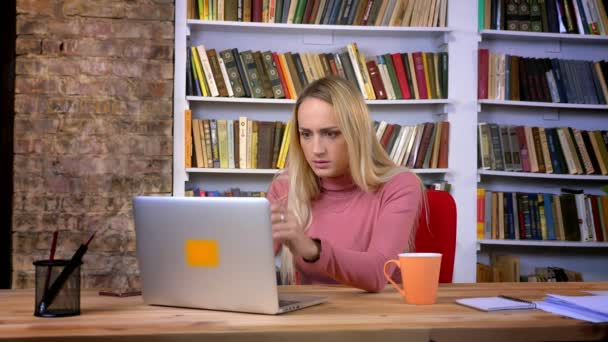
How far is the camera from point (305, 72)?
12.0ft

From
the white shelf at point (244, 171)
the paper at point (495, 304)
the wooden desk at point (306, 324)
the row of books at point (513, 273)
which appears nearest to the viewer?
the wooden desk at point (306, 324)

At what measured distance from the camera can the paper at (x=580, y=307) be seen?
125cm

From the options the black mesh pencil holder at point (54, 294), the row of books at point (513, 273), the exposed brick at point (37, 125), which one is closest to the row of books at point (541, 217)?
the row of books at point (513, 273)

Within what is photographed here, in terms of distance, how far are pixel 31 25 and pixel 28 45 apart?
9cm

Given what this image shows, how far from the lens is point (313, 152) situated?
2.04 metres

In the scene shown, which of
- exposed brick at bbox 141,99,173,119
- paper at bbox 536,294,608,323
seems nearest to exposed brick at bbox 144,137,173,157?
exposed brick at bbox 141,99,173,119

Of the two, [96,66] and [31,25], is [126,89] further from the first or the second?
[31,25]

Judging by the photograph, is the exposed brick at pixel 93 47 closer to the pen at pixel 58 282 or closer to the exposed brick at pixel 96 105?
the exposed brick at pixel 96 105

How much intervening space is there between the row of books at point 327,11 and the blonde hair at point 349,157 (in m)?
1.60

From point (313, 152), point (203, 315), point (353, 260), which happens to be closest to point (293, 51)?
point (313, 152)

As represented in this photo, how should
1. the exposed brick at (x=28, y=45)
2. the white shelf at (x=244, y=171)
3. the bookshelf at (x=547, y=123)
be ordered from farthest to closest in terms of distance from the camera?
the bookshelf at (x=547, y=123)
the white shelf at (x=244, y=171)
the exposed brick at (x=28, y=45)

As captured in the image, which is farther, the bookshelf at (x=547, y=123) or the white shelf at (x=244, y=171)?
the bookshelf at (x=547, y=123)

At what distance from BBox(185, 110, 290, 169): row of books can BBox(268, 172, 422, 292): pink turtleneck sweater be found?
138cm

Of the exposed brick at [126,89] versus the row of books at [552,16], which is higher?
the row of books at [552,16]
